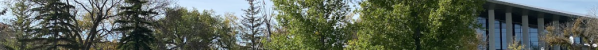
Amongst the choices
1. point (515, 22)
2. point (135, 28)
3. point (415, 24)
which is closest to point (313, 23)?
point (415, 24)

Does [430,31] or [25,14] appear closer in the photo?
[430,31]

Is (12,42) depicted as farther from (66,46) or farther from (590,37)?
(590,37)

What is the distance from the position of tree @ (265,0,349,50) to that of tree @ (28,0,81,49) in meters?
17.4

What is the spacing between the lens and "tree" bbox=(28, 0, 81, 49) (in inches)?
1538

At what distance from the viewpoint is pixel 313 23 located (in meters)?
23.4

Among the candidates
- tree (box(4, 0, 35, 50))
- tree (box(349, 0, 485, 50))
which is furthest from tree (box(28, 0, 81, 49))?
tree (box(349, 0, 485, 50))

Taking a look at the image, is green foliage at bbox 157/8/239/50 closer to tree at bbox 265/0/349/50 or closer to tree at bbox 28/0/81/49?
tree at bbox 28/0/81/49

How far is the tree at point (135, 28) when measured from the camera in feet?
133

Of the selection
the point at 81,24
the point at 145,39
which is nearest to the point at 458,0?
the point at 145,39

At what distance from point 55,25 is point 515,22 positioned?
3829 centimetres

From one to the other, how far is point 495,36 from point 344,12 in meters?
47.1

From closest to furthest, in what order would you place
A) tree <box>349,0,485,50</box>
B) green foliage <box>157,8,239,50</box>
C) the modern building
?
tree <box>349,0,485,50</box>
green foliage <box>157,8,239,50</box>
the modern building

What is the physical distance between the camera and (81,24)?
1726 inches

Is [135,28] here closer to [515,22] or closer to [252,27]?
[252,27]
